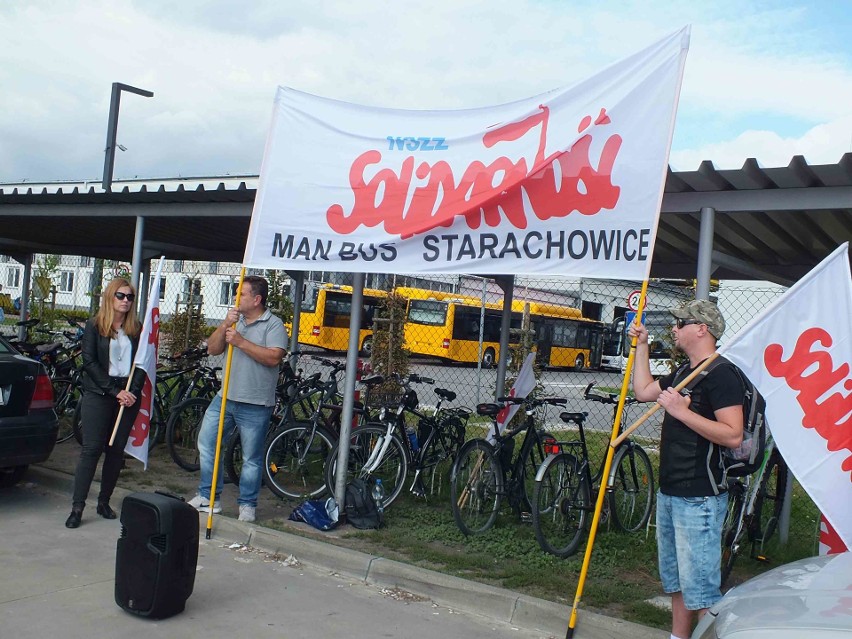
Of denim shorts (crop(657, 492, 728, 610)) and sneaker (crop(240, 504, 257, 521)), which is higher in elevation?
denim shorts (crop(657, 492, 728, 610))

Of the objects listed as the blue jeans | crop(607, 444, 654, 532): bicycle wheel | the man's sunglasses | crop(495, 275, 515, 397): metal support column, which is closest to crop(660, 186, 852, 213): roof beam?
the man's sunglasses

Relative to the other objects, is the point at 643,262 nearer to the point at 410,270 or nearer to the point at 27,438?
the point at 410,270

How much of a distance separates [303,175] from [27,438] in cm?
305

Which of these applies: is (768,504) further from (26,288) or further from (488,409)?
(26,288)

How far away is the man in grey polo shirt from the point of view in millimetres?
6477

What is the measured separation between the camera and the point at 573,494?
6438mm

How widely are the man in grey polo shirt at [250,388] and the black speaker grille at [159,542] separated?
204cm

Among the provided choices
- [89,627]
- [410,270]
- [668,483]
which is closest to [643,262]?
[668,483]

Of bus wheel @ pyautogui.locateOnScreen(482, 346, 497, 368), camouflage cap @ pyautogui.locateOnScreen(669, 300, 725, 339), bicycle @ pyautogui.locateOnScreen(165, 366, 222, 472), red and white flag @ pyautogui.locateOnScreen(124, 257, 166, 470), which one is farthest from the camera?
bus wheel @ pyautogui.locateOnScreen(482, 346, 497, 368)

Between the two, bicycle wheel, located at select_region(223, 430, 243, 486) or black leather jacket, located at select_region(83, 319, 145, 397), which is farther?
bicycle wheel, located at select_region(223, 430, 243, 486)

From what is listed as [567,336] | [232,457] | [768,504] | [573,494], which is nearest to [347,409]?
[232,457]

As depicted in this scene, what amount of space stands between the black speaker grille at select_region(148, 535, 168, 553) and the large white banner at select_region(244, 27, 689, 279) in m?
2.37

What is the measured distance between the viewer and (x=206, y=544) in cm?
616

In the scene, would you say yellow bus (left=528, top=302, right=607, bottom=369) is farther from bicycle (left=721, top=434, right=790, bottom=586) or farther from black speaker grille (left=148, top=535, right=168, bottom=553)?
black speaker grille (left=148, top=535, right=168, bottom=553)
